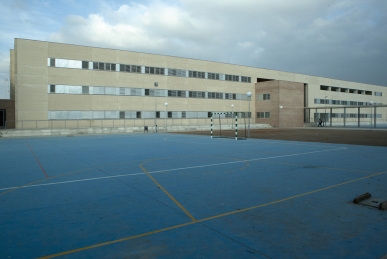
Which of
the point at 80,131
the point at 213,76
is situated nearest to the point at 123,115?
the point at 80,131

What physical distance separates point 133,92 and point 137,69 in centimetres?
422

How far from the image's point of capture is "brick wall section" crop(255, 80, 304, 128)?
60062 millimetres

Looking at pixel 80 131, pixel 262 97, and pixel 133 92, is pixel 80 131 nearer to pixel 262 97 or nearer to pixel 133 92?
pixel 133 92

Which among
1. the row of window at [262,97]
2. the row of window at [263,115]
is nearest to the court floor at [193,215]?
the row of window at [262,97]

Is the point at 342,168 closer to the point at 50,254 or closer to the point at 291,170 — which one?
the point at 291,170

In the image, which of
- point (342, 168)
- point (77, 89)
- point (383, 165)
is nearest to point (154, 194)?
point (342, 168)

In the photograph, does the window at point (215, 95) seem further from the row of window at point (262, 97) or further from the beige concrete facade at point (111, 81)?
the row of window at point (262, 97)

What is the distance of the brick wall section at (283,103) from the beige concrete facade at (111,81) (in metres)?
0.33

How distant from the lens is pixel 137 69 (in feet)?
168

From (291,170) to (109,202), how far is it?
682 cm

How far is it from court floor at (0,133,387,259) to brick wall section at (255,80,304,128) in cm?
5160

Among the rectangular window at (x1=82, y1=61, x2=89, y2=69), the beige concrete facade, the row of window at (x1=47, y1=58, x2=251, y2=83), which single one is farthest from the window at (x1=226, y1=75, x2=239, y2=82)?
the rectangular window at (x1=82, y1=61, x2=89, y2=69)

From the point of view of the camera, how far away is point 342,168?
10.8m

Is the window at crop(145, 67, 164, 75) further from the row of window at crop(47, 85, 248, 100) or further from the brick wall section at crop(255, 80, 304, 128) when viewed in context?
the brick wall section at crop(255, 80, 304, 128)
